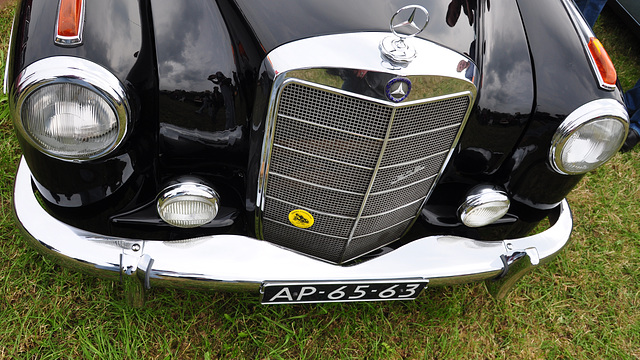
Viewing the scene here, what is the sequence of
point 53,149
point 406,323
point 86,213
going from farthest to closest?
1. point 406,323
2. point 86,213
3. point 53,149

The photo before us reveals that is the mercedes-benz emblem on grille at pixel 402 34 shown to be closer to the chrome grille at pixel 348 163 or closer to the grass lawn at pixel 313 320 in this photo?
the chrome grille at pixel 348 163

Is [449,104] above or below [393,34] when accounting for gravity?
below

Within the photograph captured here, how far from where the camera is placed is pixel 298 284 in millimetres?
1768

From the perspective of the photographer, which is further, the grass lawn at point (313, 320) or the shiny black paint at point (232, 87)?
the grass lawn at point (313, 320)

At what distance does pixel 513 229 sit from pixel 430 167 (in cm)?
54

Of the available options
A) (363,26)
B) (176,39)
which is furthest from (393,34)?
(176,39)

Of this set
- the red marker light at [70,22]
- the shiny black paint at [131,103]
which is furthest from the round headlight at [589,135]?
the red marker light at [70,22]

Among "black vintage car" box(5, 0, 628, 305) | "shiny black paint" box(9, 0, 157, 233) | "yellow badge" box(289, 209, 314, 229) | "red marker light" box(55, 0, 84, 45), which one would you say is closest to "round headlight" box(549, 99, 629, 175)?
"black vintage car" box(5, 0, 628, 305)

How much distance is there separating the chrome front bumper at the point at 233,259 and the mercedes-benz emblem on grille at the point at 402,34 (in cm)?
77

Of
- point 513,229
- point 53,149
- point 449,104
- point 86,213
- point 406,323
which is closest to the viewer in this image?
point 53,149

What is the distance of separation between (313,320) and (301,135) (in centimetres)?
109

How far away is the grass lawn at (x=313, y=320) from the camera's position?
2104mm

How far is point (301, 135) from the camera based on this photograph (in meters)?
1.53

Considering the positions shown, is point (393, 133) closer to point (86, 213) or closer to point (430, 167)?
point (430, 167)
